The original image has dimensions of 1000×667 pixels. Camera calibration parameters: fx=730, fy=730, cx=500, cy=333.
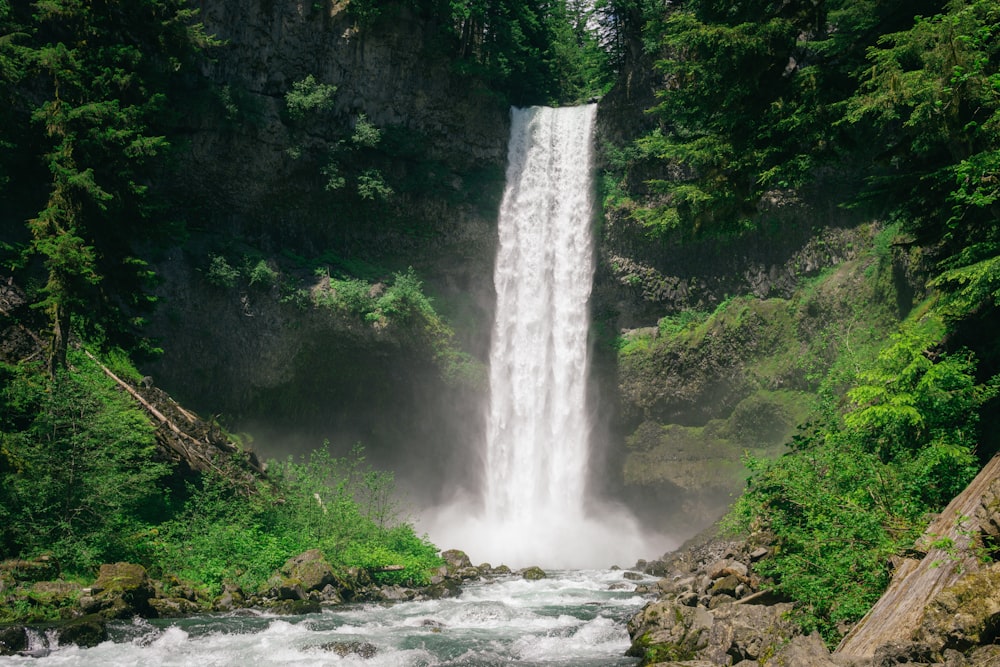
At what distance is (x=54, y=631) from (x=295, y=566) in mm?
6418

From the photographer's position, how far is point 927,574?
23.1 feet

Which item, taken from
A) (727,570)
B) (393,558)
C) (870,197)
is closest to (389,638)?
(727,570)

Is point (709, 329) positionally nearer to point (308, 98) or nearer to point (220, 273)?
point (308, 98)

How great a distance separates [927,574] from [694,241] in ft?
31.3

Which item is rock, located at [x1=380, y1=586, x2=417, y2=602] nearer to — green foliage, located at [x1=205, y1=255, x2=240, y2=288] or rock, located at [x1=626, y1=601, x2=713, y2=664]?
rock, located at [x1=626, y1=601, x2=713, y2=664]

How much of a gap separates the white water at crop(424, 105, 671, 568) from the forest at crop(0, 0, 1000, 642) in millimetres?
7260

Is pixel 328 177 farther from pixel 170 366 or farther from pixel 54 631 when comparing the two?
pixel 54 631

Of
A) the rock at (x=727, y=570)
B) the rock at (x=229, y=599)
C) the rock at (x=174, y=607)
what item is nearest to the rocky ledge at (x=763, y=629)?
the rock at (x=727, y=570)

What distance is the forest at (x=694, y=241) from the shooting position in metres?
8.73

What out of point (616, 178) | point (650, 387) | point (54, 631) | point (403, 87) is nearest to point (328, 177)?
point (403, 87)

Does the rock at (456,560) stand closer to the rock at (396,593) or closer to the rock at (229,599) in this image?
the rock at (396,593)

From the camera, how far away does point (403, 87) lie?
30531 millimetres

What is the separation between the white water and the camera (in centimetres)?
2880

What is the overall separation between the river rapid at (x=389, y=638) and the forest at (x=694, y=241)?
2372mm
